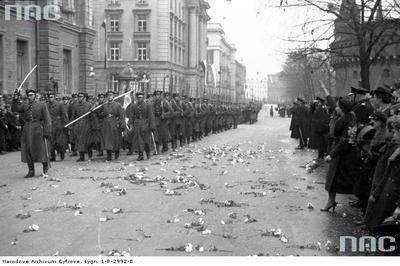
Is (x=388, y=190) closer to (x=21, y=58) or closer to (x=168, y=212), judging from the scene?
(x=168, y=212)

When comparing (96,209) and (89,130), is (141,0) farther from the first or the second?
(96,209)

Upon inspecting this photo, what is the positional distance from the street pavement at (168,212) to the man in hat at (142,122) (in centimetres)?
198

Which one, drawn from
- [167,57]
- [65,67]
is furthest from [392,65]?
[167,57]

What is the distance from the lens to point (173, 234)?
7.26 m

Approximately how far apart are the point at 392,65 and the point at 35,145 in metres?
32.6

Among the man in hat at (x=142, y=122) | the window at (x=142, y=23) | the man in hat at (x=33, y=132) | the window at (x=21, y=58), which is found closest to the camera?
the man in hat at (x=33, y=132)

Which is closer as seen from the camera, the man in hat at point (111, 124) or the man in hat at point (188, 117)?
the man in hat at point (111, 124)

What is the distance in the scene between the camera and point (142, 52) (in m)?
60.7

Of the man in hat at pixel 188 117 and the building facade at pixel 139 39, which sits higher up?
the building facade at pixel 139 39

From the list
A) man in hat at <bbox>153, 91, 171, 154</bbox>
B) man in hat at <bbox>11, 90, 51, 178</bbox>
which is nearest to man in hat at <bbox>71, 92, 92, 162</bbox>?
man in hat at <bbox>153, 91, 171, 154</bbox>

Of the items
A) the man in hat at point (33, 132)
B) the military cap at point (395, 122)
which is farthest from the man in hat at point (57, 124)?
the military cap at point (395, 122)

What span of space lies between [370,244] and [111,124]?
11.0m

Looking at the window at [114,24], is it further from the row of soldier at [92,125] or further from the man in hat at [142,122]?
the man in hat at [142,122]

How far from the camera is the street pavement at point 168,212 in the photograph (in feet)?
22.0
